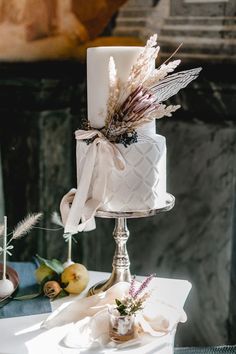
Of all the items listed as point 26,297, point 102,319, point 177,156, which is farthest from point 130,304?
point 177,156

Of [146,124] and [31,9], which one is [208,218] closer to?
[146,124]

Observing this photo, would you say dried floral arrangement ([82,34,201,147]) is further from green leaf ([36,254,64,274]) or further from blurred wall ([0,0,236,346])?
blurred wall ([0,0,236,346])

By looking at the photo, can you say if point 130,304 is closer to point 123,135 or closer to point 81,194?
point 81,194

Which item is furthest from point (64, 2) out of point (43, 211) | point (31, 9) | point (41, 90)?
point (43, 211)

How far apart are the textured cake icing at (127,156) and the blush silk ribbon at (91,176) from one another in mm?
15

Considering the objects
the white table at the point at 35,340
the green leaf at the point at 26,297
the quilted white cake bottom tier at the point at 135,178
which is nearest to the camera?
the white table at the point at 35,340

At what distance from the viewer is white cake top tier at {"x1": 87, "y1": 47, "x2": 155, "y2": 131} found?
1430 mm

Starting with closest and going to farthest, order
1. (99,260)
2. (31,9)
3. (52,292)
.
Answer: (52,292)
(31,9)
(99,260)

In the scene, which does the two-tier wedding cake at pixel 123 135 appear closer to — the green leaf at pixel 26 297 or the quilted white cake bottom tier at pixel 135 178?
the quilted white cake bottom tier at pixel 135 178

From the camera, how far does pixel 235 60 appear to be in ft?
6.64

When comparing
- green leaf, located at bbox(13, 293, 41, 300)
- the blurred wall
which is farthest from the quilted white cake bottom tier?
the blurred wall

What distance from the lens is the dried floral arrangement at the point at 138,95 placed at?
139cm

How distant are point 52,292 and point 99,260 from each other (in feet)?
2.74

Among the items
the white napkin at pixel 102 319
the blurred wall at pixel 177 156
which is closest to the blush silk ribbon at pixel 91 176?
the white napkin at pixel 102 319
